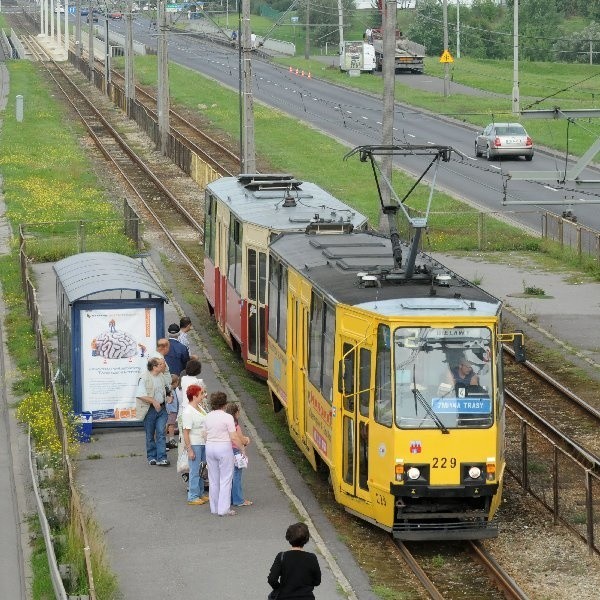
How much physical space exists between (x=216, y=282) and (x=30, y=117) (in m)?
45.1

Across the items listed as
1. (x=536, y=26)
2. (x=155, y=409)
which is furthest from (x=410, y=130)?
(x=536, y=26)

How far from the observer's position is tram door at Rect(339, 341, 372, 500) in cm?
1580

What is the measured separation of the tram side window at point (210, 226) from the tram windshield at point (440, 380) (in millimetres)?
12041

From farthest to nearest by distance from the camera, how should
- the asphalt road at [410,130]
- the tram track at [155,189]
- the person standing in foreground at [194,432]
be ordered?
the asphalt road at [410,130], the tram track at [155,189], the person standing in foreground at [194,432]

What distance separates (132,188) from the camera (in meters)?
48.7

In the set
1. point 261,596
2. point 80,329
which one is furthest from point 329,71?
point 261,596

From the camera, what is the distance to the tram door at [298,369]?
18.4 m

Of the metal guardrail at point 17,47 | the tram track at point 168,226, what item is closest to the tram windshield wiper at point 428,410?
the tram track at point 168,226

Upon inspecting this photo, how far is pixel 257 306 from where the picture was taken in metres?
22.8

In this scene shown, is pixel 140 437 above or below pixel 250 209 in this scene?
below

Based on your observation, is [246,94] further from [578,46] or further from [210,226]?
[578,46]

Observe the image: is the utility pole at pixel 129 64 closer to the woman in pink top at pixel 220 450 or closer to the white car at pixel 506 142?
the white car at pixel 506 142

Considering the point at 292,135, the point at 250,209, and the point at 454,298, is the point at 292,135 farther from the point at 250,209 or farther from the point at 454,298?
the point at 454,298

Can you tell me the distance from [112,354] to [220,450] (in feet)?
13.0
